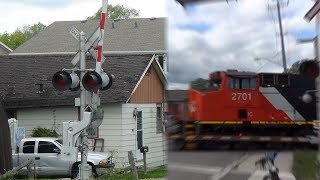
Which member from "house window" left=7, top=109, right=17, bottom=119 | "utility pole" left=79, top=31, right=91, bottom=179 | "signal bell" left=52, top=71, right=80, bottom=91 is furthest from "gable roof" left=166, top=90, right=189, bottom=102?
"house window" left=7, top=109, right=17, bottom=119

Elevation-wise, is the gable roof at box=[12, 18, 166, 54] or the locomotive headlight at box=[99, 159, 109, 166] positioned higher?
the gable roof at box=[12, 18, 166, 54]

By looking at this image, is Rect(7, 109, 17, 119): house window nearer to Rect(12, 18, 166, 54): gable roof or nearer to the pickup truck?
the pickup truck

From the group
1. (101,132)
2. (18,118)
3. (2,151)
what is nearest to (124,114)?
(101,132)

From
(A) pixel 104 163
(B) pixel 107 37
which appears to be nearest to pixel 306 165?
(A) pixel 104 163

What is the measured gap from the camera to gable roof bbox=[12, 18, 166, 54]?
935 inches

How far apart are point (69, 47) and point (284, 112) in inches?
997

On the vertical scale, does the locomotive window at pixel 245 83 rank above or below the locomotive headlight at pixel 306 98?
above

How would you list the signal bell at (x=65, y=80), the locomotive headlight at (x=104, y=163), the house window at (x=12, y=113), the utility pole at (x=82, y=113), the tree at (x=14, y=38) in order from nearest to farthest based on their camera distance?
the utility pole at (x=82, y=113), the signal bell at (x=65, y=80), the locomotive headlight at (x=104, y=163), the house window at (x=12, y=113), the tree at (x=14, y=38)

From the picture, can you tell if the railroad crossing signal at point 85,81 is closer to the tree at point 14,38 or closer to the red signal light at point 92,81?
the red signal light at point 92,81

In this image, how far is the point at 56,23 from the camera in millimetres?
28875

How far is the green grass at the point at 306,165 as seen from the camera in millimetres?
1223

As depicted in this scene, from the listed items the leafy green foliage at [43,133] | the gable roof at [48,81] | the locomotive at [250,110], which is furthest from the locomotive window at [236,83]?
the leafy green foliage at [43,133]

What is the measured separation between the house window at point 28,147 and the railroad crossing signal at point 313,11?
11447mm

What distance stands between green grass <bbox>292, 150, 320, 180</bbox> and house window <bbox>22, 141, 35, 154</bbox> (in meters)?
11.3
